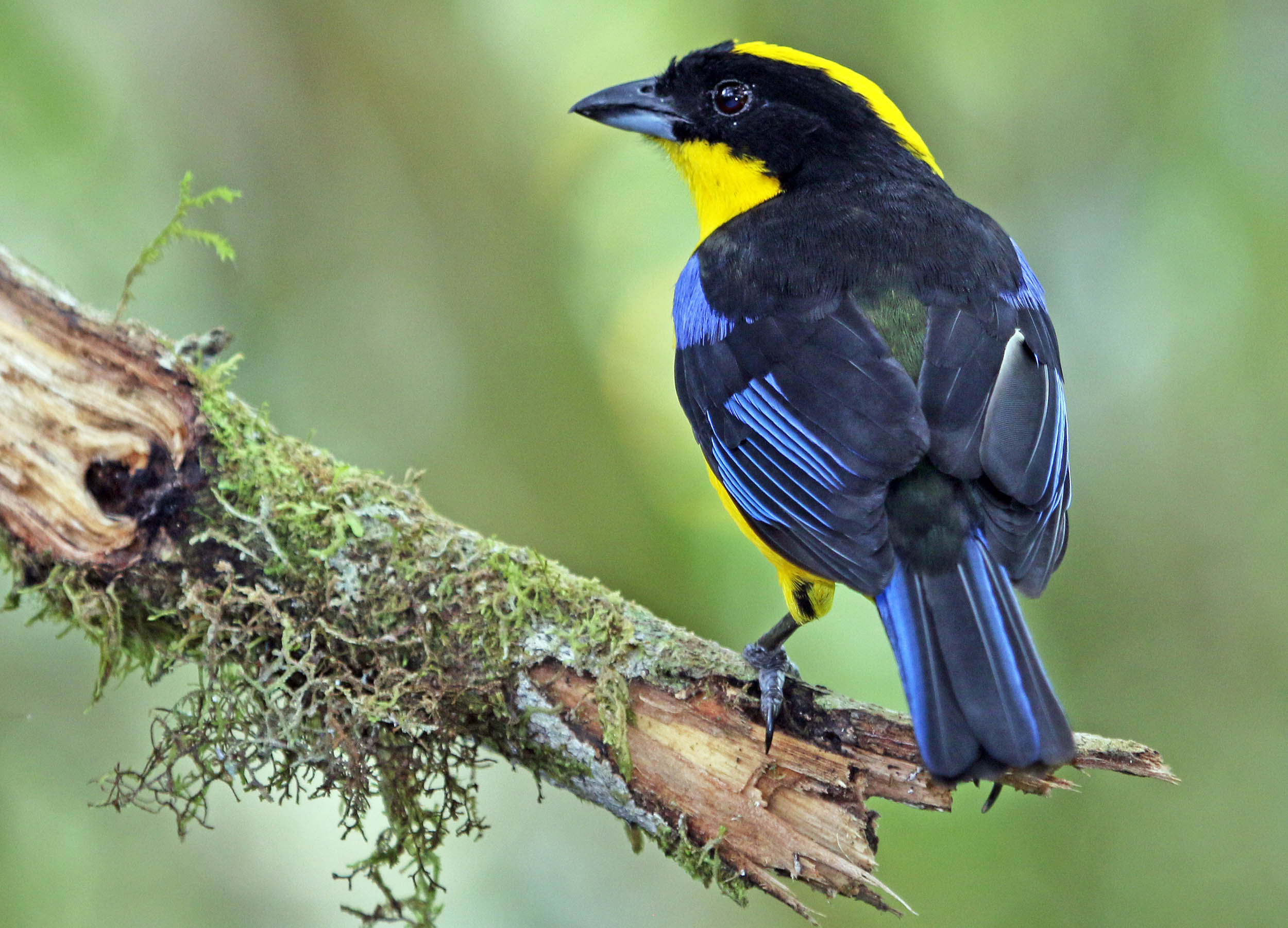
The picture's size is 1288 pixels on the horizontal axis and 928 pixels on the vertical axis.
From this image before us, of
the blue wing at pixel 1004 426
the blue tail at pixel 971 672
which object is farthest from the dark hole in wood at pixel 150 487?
the blue wing at pixel 1004 426

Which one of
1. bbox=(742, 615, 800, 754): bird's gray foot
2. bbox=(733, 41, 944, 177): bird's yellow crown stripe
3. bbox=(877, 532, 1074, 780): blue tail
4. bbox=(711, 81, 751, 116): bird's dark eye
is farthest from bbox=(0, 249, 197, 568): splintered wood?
bbox=(733, 41, 944, 177): bird's yellow crown stripe

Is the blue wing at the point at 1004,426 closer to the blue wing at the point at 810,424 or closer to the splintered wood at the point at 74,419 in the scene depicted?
the blue wing at the point at 810,424

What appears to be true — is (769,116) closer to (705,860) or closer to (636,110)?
(636,110)

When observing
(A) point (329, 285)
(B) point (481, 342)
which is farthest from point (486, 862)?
(A) point (329, 285)

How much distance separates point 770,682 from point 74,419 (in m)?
1.88

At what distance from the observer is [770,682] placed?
253cm

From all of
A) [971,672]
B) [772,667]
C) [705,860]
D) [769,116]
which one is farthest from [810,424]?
[769,116]

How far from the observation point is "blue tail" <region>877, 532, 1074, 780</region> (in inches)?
80.9

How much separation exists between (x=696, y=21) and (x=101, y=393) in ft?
12.6

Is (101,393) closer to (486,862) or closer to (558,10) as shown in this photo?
(486,862)

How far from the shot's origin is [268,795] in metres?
2.51

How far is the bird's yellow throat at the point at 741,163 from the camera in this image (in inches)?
146

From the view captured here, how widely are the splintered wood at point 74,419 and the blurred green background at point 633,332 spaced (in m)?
2.24

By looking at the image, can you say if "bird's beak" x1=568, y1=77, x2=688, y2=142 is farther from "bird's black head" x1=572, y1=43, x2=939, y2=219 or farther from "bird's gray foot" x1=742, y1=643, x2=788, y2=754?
"bird's gray foot" x1=742, y1=643, x2=788, y2=754
